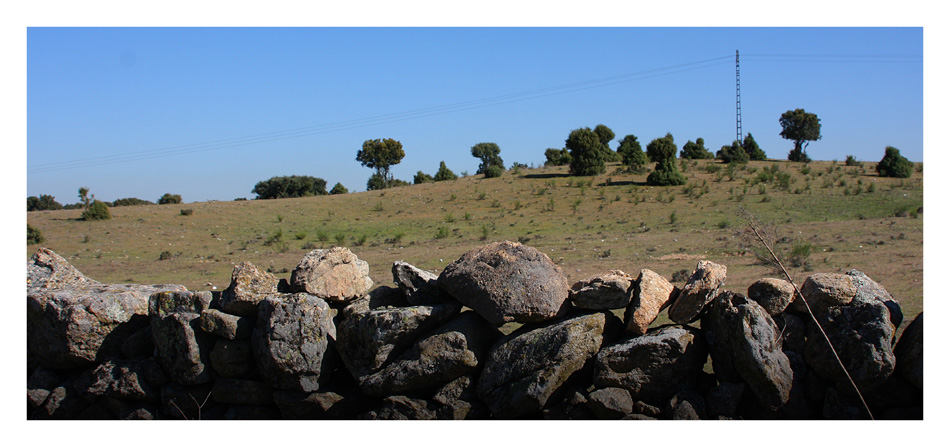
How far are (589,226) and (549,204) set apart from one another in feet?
19.7

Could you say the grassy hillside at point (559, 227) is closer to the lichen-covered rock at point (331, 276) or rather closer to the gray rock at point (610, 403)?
the gray rock at point (610, 403)

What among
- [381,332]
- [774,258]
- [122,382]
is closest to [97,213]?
[122,382]

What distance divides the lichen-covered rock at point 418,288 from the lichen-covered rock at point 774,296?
8.85 feet

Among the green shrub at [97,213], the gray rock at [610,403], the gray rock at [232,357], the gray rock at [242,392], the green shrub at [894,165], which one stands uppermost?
the green shrub at [894,165]

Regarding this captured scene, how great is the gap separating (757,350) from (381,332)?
3.04 metres

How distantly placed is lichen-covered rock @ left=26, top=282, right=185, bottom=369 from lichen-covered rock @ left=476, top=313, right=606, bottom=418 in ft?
12.1

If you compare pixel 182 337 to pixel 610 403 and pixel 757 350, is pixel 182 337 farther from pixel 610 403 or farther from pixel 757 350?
pixel 757 350

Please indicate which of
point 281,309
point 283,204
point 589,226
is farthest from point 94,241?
point 281,309

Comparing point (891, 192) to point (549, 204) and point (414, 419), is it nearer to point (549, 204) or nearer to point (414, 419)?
point (549, 204)

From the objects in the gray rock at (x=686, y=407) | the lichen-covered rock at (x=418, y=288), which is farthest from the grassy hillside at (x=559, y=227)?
the lichen-covered rock at (x=418, y=288)

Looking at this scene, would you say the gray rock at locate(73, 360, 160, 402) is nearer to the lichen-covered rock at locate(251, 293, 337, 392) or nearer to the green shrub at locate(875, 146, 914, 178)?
the lichen-covered rock at locate(251, 293, 337, 392)

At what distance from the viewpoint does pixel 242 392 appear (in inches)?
246

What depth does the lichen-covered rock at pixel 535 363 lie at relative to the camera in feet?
18.2

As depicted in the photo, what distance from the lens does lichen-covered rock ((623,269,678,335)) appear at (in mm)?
5598
